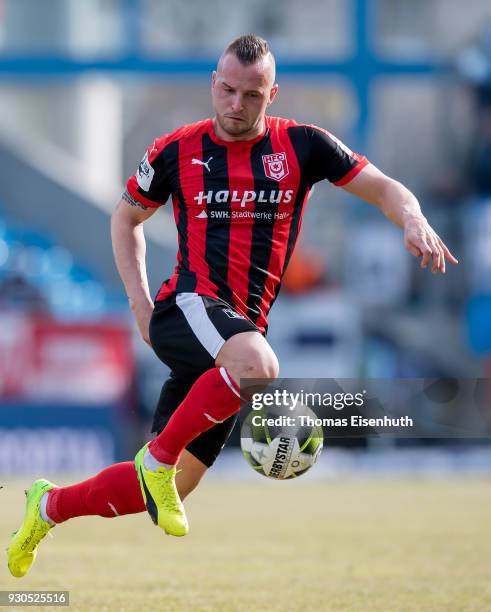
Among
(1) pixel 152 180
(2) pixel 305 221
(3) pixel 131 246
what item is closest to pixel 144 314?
(3) pixel 131 246

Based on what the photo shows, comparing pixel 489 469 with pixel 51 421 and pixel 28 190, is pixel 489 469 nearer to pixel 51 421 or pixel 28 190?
pixel 51 421

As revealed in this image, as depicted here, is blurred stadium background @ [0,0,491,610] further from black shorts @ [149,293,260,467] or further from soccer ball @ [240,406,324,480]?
soccer ball @ [240,406,324,480]

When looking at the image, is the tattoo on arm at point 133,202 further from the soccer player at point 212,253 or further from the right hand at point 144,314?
the right hand at point 144,314

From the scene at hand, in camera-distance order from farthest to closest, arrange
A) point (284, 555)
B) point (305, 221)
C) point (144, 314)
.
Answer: point (305, 221), point (284, 555), point (144, 314)

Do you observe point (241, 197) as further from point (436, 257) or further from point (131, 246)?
point (436, 257)

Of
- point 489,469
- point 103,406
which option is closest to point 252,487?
point 103,406

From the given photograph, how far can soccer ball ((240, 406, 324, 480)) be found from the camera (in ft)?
14.9

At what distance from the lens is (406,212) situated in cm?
454

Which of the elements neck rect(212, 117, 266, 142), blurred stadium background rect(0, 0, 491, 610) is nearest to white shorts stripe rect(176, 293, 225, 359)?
neck rect(212, 117, 266, 142)

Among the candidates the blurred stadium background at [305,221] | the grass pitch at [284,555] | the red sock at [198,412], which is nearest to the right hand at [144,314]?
the red sock at [198,412]

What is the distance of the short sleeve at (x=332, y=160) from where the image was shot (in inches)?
190

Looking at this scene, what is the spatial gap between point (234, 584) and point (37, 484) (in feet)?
4.07

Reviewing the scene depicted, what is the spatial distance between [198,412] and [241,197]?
2.83 feet

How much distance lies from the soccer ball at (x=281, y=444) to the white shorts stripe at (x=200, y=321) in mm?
291
